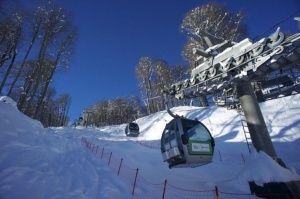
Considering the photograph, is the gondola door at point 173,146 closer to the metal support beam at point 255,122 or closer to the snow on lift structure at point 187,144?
the snow on lift structure at point 187,144

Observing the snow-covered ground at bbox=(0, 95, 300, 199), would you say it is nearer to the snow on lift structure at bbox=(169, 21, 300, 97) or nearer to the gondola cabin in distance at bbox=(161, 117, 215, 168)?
the gondola cabin in distance at bbox=(161, 117, 215, 168)

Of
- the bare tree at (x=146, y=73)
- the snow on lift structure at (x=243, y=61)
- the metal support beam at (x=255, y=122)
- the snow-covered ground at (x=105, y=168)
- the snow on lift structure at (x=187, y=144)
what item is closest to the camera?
the snow-covered ground at (x=105, y=168)

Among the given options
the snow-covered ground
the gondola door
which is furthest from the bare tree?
the gondola door

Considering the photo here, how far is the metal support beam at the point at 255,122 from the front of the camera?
31.4 feet

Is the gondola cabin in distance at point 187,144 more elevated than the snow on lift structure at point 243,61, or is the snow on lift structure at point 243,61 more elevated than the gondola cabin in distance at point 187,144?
the snow on lift structure at point 243,61

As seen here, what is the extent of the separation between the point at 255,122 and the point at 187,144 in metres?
4.44

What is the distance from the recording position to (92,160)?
40.6ft

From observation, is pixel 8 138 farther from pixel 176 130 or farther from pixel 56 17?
pixel 56 17

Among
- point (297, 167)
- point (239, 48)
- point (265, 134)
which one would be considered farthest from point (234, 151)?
point (239, 48)

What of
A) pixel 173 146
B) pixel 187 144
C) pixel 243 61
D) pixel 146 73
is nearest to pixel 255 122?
pixel 243 61

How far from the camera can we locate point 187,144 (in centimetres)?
805

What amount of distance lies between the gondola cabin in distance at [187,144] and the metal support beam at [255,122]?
2.69 meters

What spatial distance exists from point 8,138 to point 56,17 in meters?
17.1

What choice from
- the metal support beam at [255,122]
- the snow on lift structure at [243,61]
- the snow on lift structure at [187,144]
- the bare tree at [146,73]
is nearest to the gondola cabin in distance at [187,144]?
the snow on lift structure at [187,144]
